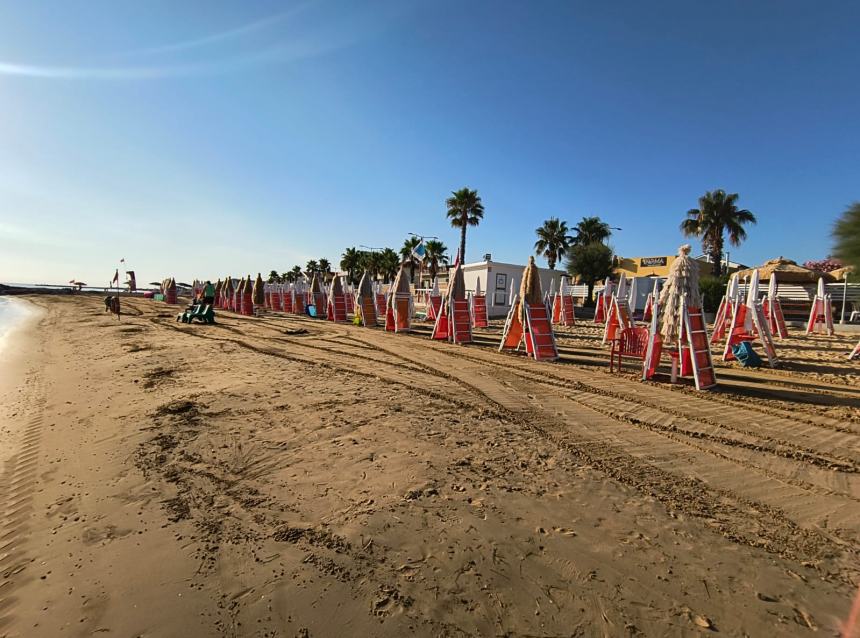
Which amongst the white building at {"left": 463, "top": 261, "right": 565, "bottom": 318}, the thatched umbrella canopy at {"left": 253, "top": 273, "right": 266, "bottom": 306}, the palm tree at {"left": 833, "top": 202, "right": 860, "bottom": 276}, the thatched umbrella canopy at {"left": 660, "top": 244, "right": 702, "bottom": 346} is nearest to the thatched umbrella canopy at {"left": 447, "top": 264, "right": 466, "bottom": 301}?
the thatched umbrella canopy at {"left": 660, "top": 244, "right": 702, "bottom": 346}

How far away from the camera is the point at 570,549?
2.54m

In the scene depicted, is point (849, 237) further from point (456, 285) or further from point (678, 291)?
point (456, 285)

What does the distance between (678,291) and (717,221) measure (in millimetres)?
29095

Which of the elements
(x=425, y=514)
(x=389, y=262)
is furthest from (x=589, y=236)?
(x=425, y=514)

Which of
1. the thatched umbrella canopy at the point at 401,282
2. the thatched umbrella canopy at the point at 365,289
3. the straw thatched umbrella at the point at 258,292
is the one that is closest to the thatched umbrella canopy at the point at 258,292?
the straw thatched umbrella at the point at 258,292

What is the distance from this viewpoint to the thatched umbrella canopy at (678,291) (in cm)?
742

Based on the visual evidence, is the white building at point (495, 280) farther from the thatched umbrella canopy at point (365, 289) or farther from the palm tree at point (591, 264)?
the thatched umbrella canopy at point (365, 289)

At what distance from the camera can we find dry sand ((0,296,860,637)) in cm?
209

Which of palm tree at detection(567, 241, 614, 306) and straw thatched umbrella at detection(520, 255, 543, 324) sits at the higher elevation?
palm tree at detection(567, 241, 614, 306)

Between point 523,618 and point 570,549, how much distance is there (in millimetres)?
666

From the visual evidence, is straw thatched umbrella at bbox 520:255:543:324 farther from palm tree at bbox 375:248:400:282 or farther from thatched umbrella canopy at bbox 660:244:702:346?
palm tree at bbox 375:248:400:282

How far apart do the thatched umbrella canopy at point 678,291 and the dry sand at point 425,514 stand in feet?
5.60

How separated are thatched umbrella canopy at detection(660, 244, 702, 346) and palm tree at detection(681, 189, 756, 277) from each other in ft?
90.8

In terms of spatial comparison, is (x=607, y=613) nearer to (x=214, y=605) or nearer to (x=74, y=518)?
(x=214, y=605)
